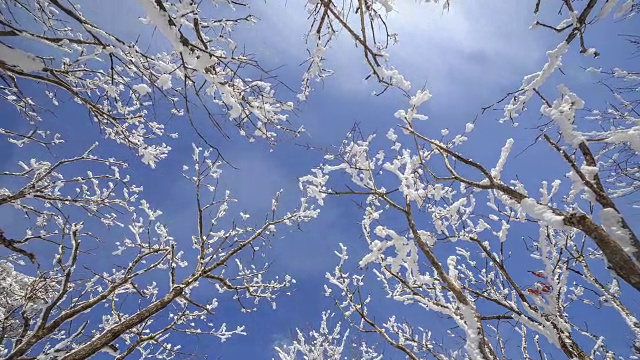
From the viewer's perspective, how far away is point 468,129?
4.67m

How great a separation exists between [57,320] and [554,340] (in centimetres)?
574

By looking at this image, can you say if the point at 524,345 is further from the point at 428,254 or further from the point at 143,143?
the point at 143,143

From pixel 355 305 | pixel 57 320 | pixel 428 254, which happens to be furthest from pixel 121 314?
pixel 428 254

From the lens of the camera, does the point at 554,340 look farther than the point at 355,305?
No

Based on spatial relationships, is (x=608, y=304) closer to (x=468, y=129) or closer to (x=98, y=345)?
(x=468, y=129)

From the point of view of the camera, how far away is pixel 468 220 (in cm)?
576

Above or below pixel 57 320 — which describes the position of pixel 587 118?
above

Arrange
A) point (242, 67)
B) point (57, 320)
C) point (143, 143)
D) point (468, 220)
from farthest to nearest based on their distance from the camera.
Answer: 1. point (468, 220)
2. point (143, 143)
3. point (57, 320)
4. point (242, 67)

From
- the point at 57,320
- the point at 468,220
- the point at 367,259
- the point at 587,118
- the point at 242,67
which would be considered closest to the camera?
the point at 242,67

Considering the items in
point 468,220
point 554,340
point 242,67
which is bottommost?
point 554,340

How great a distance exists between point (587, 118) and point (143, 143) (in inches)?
276

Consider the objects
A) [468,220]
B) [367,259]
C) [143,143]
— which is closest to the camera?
[367,259]

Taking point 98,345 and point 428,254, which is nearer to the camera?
point 98,345

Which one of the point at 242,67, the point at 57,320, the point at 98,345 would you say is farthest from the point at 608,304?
the point at 57,320
